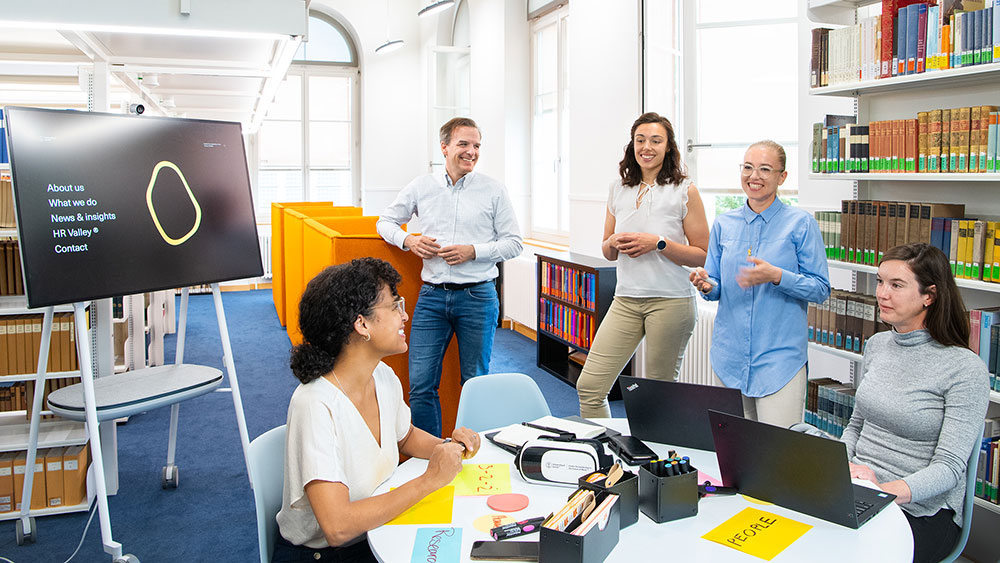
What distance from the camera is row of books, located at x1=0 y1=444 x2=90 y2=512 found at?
336 cm

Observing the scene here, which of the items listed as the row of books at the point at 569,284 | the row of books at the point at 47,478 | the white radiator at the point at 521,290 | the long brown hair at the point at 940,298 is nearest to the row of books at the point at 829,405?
the long brown hair at the point at 940,298

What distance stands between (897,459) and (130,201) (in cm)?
278

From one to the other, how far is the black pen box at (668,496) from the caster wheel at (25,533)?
2712 mm

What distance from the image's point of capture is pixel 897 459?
2.15 m

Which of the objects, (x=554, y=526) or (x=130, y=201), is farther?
(x=130, y=201)

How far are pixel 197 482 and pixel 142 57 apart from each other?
2.18 metres

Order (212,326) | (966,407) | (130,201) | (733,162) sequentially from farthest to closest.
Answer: (212,326), (733,162), (130,201), (966,407)

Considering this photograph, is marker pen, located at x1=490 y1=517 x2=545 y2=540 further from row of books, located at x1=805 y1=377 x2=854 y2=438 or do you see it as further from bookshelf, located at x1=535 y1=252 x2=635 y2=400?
bookshelf, located at x1=535 y1=252 x2=635 y2=400

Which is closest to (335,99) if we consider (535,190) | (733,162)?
(535,190)

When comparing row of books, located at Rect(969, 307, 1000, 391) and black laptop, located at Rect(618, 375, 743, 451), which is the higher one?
row of books, located at Rect(969, 307, 1000, 391)

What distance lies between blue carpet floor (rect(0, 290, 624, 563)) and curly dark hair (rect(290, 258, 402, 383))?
4.92ft

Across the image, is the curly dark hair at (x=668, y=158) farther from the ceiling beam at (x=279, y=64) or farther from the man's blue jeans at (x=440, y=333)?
the ceiling beam at (x=279, y=64)

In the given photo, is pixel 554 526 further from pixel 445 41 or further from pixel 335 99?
pixel 335 99

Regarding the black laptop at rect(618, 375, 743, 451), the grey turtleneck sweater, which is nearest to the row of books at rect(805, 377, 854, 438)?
the grey turtleneck sweater
